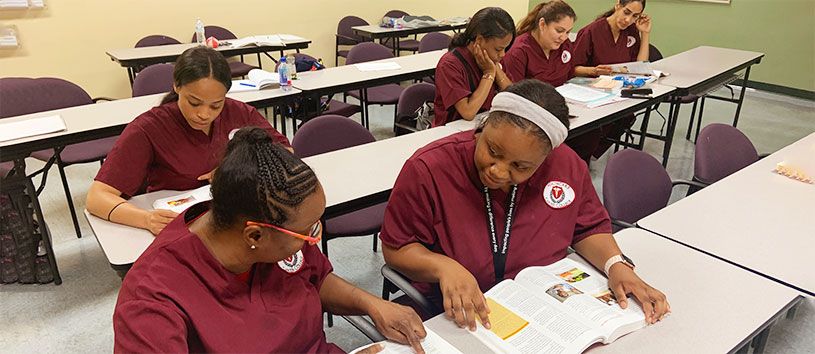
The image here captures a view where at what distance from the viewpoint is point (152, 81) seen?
328 centimetres

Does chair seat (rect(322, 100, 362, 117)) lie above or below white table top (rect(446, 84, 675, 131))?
below

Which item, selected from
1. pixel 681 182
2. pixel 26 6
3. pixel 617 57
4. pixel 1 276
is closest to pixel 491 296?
pixel 681 182

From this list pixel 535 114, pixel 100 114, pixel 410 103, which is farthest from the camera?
pixel 410 103

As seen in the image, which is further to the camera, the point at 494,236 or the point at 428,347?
the point at 494,236

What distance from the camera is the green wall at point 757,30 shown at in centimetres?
561

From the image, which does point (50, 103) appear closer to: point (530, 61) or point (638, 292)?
point (530, 61)

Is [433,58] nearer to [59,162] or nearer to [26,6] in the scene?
[59,162]

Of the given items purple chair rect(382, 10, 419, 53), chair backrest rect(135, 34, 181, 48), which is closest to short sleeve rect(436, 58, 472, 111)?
chair backrest rect(135, 34, 181, 48)

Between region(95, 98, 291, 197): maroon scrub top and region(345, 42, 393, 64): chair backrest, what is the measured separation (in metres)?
2.27

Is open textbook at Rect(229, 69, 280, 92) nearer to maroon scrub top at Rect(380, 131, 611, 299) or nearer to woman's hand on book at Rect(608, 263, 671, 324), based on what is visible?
maroon scrub top at Rect(380, 131, 611, 299)

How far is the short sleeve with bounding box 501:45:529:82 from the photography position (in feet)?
10.6

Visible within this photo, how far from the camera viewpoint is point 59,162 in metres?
2.66

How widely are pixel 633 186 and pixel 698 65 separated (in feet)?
8.21

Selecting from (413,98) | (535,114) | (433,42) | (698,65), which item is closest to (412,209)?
(535,114)
